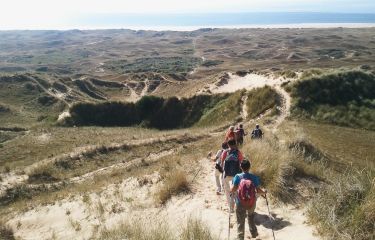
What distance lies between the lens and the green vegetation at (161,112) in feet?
141

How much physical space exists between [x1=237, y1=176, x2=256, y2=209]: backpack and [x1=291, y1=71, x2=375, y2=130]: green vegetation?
25.3 meters

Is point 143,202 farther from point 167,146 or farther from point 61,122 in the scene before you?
point 61,122

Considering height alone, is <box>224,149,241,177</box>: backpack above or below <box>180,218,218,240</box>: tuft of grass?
above

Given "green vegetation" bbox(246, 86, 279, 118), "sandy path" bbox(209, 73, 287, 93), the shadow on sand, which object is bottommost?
"sandy path" bbox(209, 73, 287, 93)

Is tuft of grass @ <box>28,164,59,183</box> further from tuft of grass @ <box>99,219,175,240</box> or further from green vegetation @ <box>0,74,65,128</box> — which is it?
green vegetation @ <box>0,74,65,128</box>

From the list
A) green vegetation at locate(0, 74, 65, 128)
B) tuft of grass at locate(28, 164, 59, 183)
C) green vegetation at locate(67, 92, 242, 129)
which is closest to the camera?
tuft of grass at locate(28, 164, 59, 183)

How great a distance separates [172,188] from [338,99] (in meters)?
26.3

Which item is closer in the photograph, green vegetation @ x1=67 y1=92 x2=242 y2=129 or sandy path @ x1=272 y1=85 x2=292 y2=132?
sandy path @ x1=272 y1=85 x2=292 y2=132

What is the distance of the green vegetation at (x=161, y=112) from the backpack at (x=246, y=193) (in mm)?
30460

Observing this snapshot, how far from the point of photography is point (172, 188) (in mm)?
13805

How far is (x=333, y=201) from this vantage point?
948cm

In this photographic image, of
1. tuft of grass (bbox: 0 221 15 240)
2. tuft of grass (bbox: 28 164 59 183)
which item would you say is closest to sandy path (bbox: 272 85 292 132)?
tuft of grass (bbox: 28 164 59 183)

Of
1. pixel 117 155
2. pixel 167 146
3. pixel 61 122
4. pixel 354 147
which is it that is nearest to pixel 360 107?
pixel 354 147

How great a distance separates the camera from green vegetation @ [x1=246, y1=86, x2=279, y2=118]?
121 feet
